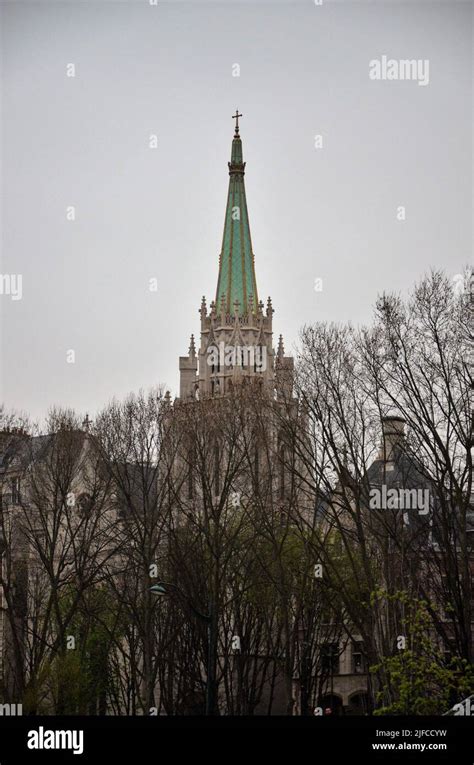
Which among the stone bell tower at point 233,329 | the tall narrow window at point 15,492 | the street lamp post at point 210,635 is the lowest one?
the street lamp post at point 210,635

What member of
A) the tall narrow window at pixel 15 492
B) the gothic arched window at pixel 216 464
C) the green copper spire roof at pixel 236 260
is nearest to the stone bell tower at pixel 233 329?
the green copper spire roof at pixel 236 260

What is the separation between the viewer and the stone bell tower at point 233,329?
93688mm

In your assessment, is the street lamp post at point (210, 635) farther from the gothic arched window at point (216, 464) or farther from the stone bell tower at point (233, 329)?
the stone bell tower at point (233, 329)

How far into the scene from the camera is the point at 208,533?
45.8 m

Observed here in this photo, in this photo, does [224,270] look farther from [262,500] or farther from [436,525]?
[436,525]

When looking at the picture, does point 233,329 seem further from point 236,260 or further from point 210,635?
point 210,635

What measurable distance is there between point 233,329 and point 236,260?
504cm

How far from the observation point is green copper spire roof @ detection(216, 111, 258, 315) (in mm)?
94000

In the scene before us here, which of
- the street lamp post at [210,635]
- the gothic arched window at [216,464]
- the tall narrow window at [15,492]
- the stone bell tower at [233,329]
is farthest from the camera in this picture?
the stone bell tower at [233,329]

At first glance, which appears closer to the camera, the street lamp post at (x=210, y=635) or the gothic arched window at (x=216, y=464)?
the street lamp post at (x=210, y=635)

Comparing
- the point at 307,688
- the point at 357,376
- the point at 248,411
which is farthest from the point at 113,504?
the point at 357,376

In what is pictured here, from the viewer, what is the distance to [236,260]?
94.3 meters

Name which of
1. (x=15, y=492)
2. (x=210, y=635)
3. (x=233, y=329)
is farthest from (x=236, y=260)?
(x=210, y=635)

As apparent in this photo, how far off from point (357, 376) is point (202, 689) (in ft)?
53.2
